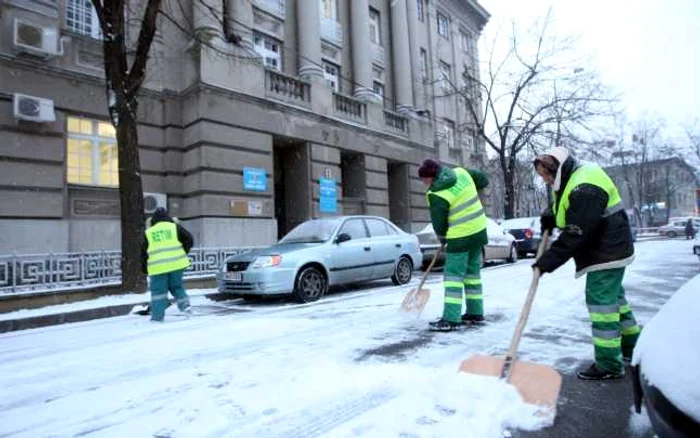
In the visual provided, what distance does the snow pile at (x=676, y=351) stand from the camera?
171 cm

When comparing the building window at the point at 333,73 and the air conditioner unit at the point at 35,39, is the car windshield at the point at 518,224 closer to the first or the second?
the building window at the point at 333,73

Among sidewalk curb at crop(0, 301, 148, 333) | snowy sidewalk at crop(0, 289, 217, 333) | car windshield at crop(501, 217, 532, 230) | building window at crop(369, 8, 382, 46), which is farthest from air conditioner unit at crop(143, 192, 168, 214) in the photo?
building window at crop(369, 8, 382, 46)

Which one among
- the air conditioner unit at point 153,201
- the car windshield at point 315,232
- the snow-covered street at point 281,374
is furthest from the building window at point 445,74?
the snow-covered street at point 281,374

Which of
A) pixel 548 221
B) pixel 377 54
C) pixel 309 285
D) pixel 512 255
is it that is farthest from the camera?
pixel 377 54

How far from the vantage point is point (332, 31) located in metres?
20.0

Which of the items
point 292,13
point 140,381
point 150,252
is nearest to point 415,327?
point 140,381

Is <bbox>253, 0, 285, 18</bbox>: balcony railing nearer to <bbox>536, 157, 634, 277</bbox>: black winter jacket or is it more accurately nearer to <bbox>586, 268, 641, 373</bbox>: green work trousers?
<bbox>536, 157, 634, 277</bbox>: black winter jacket

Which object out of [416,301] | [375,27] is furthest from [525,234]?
[416,301]

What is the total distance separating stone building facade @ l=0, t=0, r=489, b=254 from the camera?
11625 millimetres

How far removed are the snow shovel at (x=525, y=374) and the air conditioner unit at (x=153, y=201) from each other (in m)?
11.2

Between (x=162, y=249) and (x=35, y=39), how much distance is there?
8.17 m

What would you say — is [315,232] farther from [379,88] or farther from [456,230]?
[379,88]

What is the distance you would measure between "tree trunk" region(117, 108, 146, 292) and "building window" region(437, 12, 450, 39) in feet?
74.4

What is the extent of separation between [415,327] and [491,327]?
0.82 m
